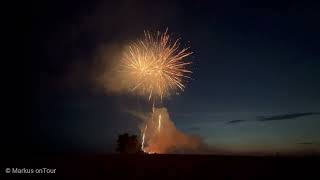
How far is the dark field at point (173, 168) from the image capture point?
31.8m

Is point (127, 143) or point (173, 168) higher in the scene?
point (127, 143)

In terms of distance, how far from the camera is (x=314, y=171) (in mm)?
34156

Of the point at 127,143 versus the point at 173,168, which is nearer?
the point at 173,168

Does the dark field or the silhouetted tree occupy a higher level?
the silhouetted tree

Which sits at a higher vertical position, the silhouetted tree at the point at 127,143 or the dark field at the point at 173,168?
the silhouetted tree at the point at 127,143

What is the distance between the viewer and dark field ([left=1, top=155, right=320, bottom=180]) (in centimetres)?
3178

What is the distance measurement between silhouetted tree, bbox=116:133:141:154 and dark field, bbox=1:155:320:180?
58.8 meters

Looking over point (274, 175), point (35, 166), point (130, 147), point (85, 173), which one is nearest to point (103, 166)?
point (85, 173)

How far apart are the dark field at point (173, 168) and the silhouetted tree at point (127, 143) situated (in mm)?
58840

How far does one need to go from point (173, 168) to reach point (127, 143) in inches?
2547

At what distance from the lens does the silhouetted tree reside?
97.5m

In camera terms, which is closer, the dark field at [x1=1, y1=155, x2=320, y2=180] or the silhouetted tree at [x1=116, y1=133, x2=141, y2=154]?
the dark field at [x1=1, y1=155, x2=320, y2=180]

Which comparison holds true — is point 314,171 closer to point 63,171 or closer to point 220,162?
point 220,162

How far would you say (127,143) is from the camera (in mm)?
97875
